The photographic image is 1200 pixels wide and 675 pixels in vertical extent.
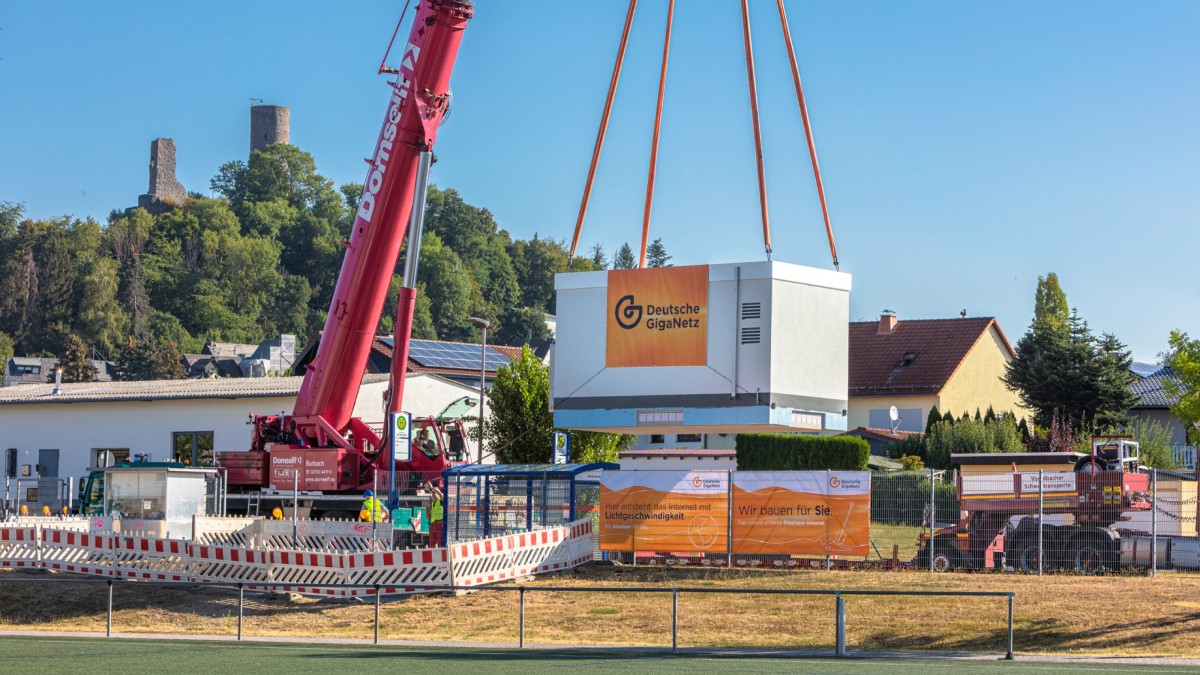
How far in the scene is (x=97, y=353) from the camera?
151 m

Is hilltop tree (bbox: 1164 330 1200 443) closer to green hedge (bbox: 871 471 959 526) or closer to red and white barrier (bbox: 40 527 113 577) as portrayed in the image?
green hedge (bbox: 871 471 959 526)

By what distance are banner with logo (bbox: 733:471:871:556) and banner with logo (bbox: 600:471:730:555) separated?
1.22ft

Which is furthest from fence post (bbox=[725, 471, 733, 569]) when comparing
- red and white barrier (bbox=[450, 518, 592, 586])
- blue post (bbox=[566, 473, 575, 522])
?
blue post (bbox=[566, 473, 575, 522])

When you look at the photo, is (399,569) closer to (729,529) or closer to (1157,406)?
(729,529)

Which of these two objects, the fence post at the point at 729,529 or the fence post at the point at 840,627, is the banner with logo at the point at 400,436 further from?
the fence post at the point at 840,627

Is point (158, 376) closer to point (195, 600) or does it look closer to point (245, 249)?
point (245, 249)

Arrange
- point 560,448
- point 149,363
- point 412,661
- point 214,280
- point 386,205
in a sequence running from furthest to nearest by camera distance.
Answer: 1. point 214,280
2. point 149,363
3. point 560,448
4. point 386,205
5. point 412,661

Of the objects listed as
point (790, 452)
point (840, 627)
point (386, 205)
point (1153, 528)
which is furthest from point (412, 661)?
point (790, 452)

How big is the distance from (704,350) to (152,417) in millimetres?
40900

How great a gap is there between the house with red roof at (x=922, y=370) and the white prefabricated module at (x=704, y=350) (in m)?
45.6

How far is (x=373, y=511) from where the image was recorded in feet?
101

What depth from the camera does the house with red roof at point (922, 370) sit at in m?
70.8

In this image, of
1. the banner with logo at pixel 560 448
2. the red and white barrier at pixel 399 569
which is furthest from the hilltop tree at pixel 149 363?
the red and white barrier at pixel 399 569

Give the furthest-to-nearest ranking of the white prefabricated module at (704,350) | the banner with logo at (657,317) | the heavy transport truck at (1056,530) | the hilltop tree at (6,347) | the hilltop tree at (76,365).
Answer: the hilltop tree at (6,347), the hilltop tree at (76,365), the heavy transport truck at (1056,530), the banner with logo at (657,317), the white prefabricated module at (704,350)
